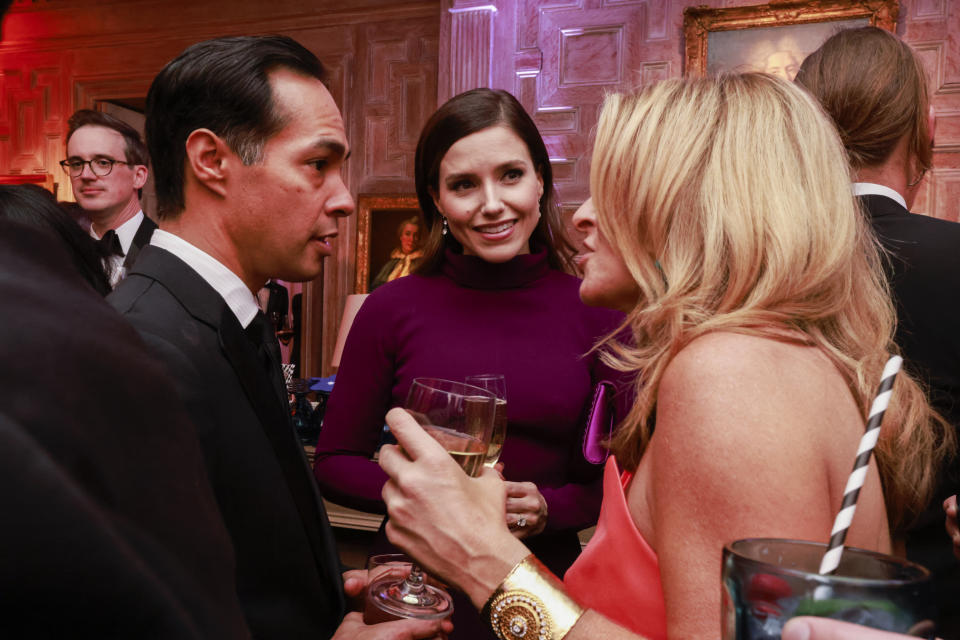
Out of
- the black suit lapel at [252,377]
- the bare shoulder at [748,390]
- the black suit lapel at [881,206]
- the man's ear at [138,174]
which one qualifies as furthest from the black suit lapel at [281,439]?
the man's ear at [138,174]

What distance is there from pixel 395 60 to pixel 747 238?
17.8ft

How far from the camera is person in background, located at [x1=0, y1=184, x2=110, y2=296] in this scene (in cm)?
169

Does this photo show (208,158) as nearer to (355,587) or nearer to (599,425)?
(355,587)

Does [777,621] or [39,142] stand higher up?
[39,142]

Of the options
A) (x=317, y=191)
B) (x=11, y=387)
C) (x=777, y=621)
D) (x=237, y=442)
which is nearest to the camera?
(x=11, y=387)

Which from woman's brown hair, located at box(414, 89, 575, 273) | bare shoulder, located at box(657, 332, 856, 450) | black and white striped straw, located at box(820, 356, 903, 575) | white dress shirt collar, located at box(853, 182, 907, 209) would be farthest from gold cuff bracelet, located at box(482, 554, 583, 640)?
white dress shirt collar, located at box(853, 182, 907, 209)

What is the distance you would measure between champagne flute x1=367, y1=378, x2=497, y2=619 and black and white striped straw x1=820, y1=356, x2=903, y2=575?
1.89 ft

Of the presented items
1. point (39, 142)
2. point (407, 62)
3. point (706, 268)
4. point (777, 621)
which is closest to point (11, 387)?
point (777, 621)

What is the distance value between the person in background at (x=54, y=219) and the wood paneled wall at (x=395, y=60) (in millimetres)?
2428

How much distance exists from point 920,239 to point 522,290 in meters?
0.93

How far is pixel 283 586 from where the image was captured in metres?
1.16

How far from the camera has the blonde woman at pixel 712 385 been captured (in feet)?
2.65

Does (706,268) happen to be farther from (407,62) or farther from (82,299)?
(407,62)

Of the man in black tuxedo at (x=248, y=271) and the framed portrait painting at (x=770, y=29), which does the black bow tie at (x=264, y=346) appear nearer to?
the man in black tuxedo at (x=248, y=271)
